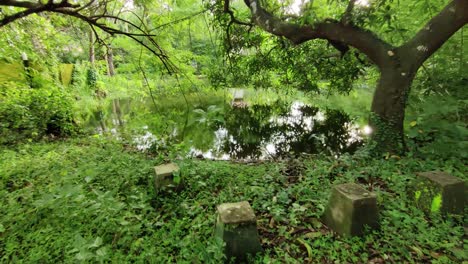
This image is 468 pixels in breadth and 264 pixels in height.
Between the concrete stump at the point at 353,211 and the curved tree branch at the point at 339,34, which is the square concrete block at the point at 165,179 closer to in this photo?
the concrete stump at the point at 353,211

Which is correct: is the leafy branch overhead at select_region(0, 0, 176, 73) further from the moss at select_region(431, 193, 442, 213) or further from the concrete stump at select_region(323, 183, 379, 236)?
the moss at select_region(431, 193, 442, 213)

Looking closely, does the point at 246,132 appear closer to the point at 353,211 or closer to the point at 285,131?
the point at 285,131

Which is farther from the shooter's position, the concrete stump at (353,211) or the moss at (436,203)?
the moss at (436,203)

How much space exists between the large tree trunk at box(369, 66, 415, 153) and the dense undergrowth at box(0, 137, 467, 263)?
35 centimetres

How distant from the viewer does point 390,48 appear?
353 centimetres

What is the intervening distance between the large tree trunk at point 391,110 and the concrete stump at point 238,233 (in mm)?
2809

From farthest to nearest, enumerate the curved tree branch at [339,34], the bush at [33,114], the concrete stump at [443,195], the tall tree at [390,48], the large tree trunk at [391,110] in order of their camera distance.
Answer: the bush at [33,114]
the curved tree branch at [339,34]
the large tree trunk at [391,110]
the tall tree at [390,48]
the concrete stump at [443,195]

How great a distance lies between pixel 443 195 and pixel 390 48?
2395 millimetres

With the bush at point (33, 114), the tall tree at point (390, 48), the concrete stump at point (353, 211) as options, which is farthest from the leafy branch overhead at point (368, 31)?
the bush at point (33, 114)

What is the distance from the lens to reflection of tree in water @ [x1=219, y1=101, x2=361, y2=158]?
6.27 metres

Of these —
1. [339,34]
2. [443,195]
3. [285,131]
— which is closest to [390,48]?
[339,34]

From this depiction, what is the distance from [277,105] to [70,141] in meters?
9.51

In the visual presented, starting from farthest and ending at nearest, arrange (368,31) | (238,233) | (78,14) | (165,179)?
(368,31) → (165,179) → (78,14) → (238,233)

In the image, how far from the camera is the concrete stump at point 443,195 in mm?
2178
